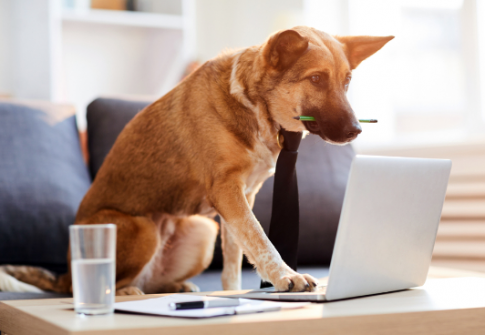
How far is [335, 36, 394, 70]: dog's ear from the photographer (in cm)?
130

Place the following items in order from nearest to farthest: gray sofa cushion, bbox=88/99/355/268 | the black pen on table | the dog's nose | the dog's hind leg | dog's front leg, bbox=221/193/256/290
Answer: the black pen on table < the dog's nose < dog's front leg, bbox=221/193/256/290 < the dog's hind leg < gray sofa cushion, bbox=88/99/355/268

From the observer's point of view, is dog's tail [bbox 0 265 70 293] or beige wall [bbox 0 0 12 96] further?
beige wall [bbox 0 0 12 96]

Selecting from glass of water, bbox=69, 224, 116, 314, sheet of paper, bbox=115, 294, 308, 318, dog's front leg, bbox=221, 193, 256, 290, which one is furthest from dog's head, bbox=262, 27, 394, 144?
glass of water, bbox=69, 224, 116, 314

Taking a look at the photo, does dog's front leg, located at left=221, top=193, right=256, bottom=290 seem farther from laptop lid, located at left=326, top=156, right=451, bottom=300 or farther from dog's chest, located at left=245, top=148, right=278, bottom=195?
laptop lid, located at left=326, top=156, right=451, bottom=300

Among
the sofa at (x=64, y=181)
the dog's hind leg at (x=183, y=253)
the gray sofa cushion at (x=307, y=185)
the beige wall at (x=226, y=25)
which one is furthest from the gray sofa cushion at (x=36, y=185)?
the beige wall at (x=226, y=25)

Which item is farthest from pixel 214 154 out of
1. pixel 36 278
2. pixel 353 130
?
pixel 36 278

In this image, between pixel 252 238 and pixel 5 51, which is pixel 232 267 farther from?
pixel 5 51

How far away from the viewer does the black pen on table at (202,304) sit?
736mm

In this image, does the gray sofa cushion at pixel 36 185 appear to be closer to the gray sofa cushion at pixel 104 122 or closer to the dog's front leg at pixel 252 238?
the gray sofa cushion at pixel 104 122

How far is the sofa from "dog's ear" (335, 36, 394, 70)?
43 cm

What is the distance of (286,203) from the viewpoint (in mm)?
1249

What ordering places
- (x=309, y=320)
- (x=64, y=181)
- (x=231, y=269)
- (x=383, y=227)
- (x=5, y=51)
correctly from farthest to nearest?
(x=5, y=51), (x=64, y=181), (x=231, y=269), (x=383, y=227), (x=309, y=320)

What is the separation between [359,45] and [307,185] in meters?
0.73

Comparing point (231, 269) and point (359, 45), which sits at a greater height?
point (359, 45)
